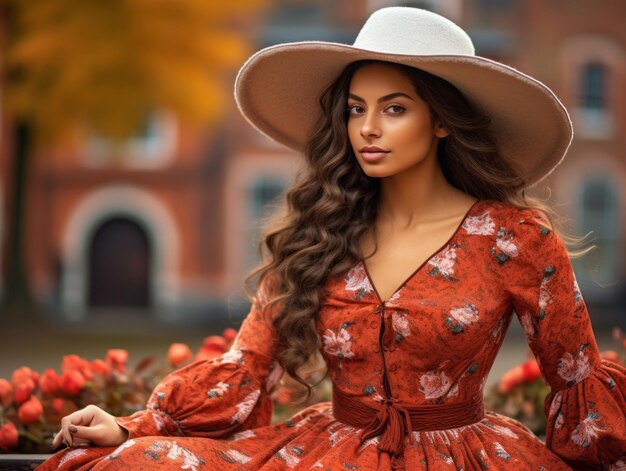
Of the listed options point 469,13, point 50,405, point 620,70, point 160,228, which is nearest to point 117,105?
point 160,228

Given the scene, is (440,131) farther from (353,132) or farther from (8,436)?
(8,436)

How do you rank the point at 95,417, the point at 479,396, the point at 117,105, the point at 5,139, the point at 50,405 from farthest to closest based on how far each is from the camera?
the point at 5,139
the point at 117,105
the point at 50,405
the point at 479,396
the point at 95,417

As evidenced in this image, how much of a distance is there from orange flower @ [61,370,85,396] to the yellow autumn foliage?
40.8ft

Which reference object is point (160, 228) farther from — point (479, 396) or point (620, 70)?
point (479, 396)

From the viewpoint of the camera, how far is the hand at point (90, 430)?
8.29ft

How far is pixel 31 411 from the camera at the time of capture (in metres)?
3.10

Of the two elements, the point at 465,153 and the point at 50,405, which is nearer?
the point at 465,153

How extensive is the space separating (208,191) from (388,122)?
Answer: 1884 centimetres

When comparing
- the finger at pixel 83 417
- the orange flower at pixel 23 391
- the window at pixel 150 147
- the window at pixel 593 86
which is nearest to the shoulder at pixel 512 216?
the finger at pixel 83 417

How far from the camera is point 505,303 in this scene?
8.71 feet

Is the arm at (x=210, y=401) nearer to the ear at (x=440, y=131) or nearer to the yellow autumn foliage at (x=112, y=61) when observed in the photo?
the ear at (x=440, y=131)

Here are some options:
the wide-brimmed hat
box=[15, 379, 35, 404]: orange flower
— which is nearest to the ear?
the wide-brimmed hat

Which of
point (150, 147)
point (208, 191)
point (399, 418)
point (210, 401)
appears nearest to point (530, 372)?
point (399, 418)

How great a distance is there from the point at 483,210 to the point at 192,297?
1872 centimetres
